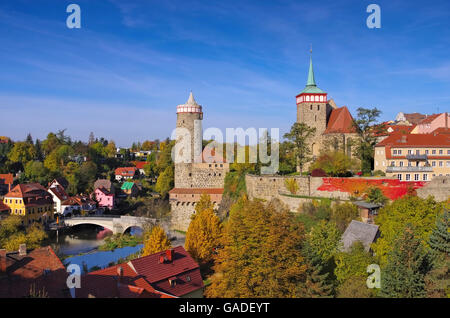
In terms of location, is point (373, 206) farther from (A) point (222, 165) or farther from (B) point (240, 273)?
(A) point (222, 165)

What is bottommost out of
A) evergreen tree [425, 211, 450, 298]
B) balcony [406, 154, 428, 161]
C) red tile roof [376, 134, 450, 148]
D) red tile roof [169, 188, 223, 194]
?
evergreen tree [425, 211, 450, 298]

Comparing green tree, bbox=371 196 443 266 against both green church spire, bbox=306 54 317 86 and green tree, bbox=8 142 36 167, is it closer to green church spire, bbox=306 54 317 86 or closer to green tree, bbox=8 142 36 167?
green church spire, bbox=306 54 317 86

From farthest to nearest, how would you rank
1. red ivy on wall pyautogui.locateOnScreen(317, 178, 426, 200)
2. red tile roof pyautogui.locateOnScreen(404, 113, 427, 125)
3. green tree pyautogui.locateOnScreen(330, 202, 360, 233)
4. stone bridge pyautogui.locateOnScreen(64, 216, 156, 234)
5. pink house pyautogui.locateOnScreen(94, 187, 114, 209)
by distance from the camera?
red tile roof pyautogui.locateOnScreen(404, 113, 427, 125) → pink house pyautogui.locateOnScreen(94, 187, 114, 209) → stone bridge pyautogui.locateOnScreen(64, 216, 156, 234) → red ivy on wall pyautogui.locateOnScreen(317, 178, 426, 200) → green tree pyautogui.locateOnScreen(330, 202, 360, 233)

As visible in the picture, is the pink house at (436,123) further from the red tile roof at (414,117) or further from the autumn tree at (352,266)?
the red tile roof at (414,117)

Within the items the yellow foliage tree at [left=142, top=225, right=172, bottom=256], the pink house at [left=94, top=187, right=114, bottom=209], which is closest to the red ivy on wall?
the yellow foliage tree at [left=142, top=225, right=172, bottom=256]

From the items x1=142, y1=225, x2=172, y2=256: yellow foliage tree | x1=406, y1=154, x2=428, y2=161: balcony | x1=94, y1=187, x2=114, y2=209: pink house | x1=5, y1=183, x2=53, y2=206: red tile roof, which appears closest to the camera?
x1=142, y1=225, x2=172, y2=256: yellow foliage tree

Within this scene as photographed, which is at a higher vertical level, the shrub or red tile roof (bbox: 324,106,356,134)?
red tile roof (bbox: 324,106,356,134)
